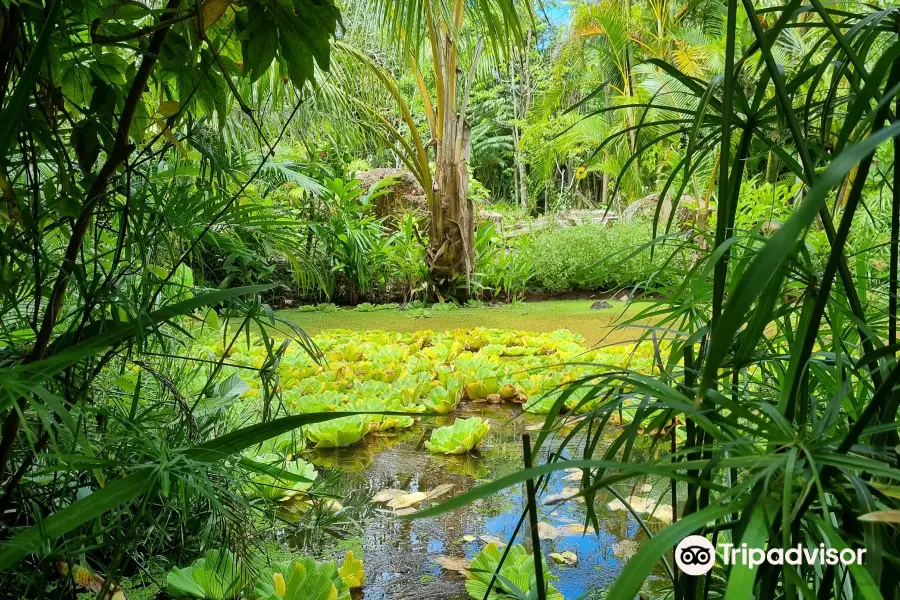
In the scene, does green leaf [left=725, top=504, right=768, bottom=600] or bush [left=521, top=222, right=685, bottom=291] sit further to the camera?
bush [left=521, top=222, right=685, bottom=291]

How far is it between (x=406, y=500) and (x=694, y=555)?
1.12 meters

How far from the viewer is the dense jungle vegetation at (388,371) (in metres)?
0.40

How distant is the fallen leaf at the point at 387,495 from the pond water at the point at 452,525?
0.03 metres

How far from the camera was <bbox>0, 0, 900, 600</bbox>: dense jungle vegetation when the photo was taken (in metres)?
0.40

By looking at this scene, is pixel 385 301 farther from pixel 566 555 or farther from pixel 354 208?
pixel 566 555

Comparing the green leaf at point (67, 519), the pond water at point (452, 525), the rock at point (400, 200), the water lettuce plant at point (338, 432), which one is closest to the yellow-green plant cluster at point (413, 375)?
the water lettuce plant at point (338, 432)

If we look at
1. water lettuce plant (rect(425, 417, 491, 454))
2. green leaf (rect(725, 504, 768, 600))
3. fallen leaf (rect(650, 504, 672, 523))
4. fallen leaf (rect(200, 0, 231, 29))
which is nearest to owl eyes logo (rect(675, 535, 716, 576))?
green leaf (rect(725, 504, 768, 600))

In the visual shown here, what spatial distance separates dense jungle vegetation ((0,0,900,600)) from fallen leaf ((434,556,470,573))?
0.01 metres

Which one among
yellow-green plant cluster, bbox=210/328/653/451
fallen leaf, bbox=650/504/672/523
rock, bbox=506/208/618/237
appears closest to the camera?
fallen leaf, bbox=650/504/672/523

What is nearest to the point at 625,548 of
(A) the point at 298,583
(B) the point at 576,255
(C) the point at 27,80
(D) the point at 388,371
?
(A) the point at 298,583

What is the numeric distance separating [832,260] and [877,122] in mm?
136

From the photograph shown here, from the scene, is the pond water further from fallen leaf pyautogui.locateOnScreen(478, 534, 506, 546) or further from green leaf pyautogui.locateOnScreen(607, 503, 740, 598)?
green leaf pyautogui.locateOnScreen(607, 503, 740, 598)

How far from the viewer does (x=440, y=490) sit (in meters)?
1.59

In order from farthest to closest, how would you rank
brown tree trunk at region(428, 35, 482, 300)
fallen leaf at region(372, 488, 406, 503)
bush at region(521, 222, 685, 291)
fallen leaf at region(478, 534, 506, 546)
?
bush at region(521, 222, 685, 291) < brown tree trunk at region(428, 35, 482, 300) < fallen leaf at region(372, 488, 406, 503) < fallen leaf at region(478, 534, 506, 546)
